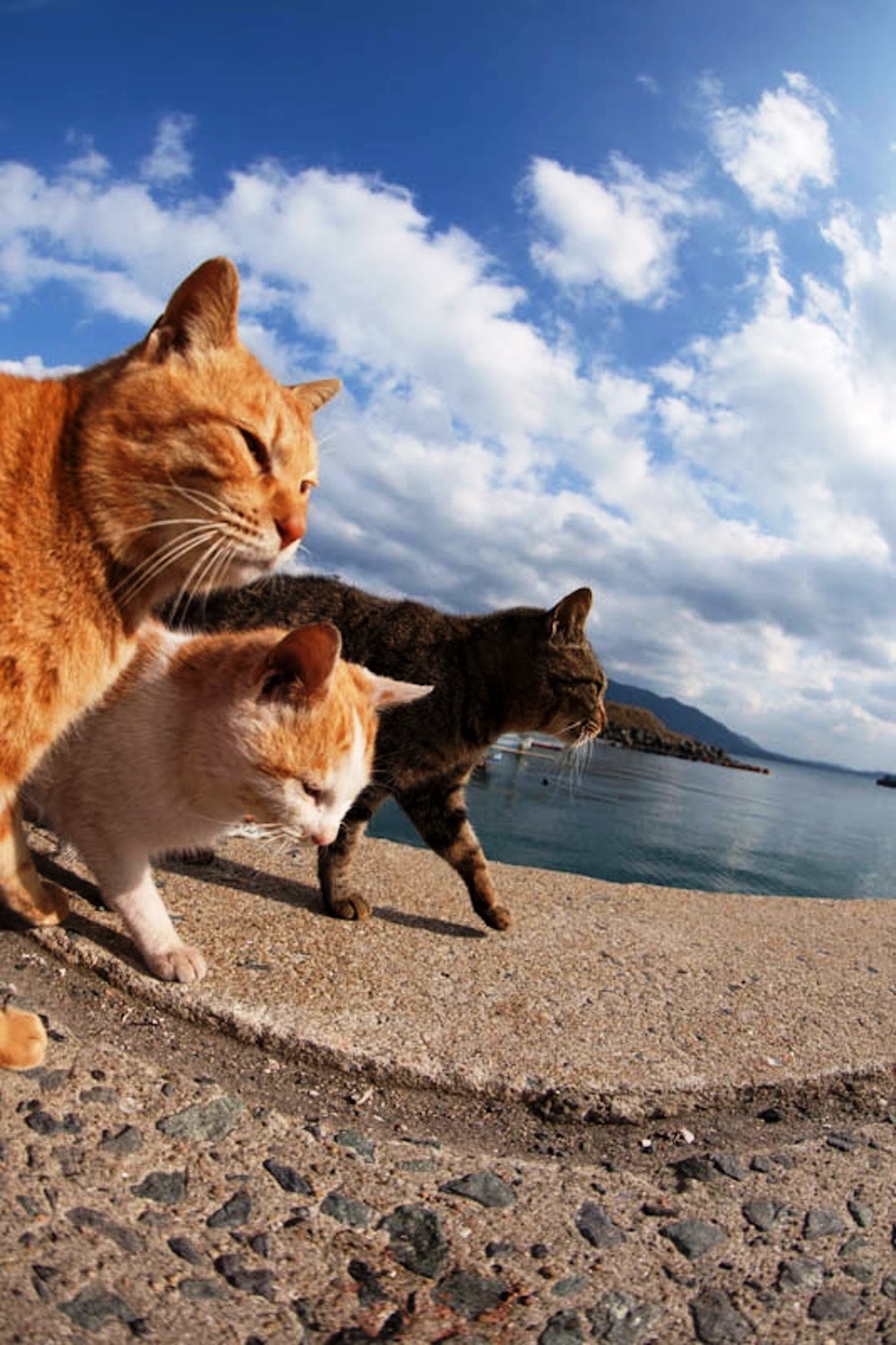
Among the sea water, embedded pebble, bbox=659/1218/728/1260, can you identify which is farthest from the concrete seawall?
the sea water

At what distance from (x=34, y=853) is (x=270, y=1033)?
4.24 feet

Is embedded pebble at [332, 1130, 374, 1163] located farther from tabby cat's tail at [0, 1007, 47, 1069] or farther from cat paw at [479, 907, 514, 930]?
cat paw at [479, 907, 514, 930]

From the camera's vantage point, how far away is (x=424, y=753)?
3.39 metres

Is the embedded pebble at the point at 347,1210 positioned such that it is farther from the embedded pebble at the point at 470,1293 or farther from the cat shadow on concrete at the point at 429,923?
the cat shadow on concrete at the point at 429,923

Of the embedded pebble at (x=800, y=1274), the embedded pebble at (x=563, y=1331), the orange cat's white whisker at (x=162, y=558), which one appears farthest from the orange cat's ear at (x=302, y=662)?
the embedded pebble at (x=800, y=1274)

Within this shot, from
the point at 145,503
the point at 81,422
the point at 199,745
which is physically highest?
the point at 81,422

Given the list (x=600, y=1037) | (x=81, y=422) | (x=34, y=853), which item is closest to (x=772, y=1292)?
(x=600, y=1037)

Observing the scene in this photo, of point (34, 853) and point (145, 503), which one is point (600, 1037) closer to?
point (145, 503)

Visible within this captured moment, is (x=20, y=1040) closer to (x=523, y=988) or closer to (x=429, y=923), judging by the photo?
(x=523, y=988)

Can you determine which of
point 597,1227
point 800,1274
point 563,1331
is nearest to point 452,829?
point 597,1227

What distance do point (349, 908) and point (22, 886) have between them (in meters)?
1.07

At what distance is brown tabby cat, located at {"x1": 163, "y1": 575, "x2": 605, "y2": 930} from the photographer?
10.8 ft

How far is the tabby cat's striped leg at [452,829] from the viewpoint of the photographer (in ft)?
10.5

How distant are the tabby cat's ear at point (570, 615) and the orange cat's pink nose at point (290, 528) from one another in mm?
2226
